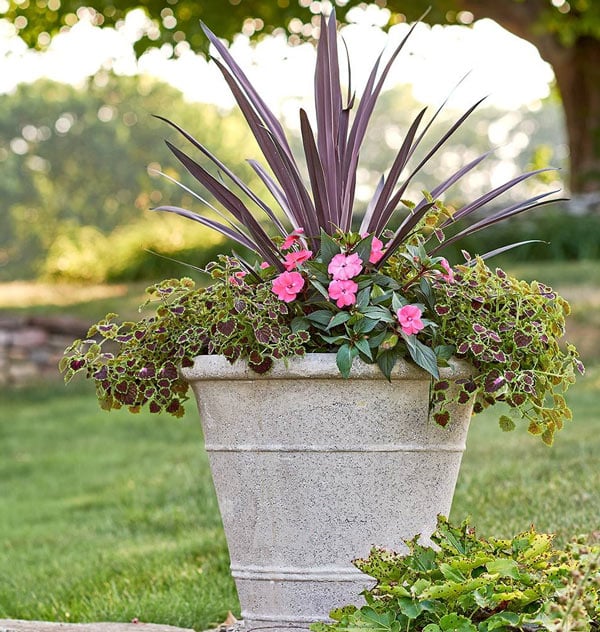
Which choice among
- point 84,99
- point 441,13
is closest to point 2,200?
point 84,99

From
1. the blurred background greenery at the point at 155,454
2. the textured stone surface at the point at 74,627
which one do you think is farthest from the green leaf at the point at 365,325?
the textured stone surface at the point at 74,627

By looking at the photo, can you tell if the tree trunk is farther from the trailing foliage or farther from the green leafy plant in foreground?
the green leafy plant in foreground

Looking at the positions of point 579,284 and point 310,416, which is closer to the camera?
point 310,416

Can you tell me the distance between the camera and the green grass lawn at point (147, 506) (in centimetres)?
343

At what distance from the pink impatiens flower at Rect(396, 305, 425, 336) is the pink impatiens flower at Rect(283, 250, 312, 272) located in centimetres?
26

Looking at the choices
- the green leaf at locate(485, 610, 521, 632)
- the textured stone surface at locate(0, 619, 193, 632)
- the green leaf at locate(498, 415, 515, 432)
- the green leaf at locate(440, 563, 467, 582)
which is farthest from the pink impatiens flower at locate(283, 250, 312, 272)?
the textured stone surface at locate(0, 619, 193, 632)

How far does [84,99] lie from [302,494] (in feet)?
121

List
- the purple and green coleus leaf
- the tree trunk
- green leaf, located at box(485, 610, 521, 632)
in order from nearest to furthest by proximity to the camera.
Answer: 1. green leaf, located at box(485, 610, 521, 632)
2. the purple and green coleus leaf
3. the tree trunk

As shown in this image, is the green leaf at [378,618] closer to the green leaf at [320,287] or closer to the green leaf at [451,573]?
the green leaf at [451,573]

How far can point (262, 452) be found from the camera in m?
2.26

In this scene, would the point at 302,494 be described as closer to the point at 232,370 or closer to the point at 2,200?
the point at 232,370

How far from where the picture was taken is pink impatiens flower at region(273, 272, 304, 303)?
7.29 feet

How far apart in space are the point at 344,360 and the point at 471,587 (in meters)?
0.54

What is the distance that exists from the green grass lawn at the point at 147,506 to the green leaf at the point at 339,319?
1.26m
